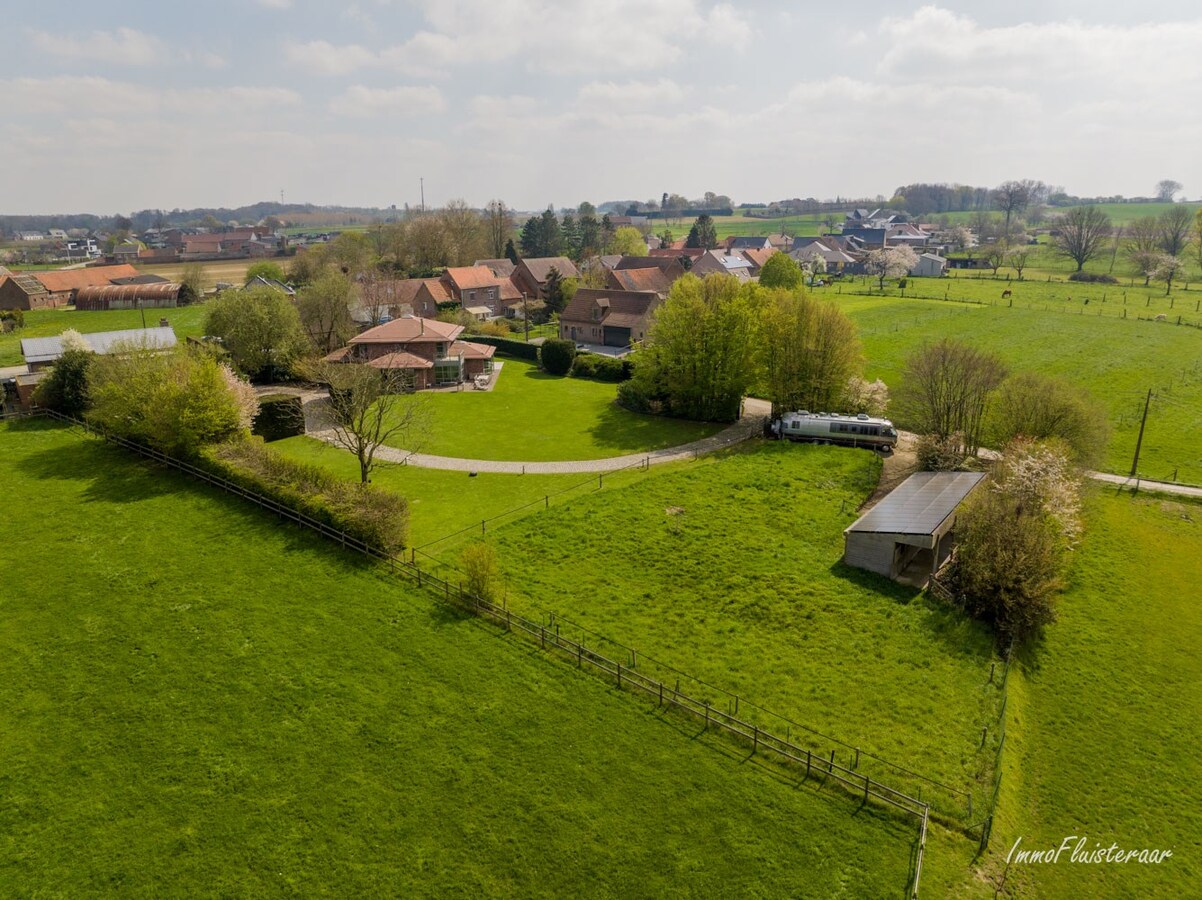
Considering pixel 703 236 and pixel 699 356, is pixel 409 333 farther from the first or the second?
pixel 703 236

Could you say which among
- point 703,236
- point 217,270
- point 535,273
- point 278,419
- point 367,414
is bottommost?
point 278,419

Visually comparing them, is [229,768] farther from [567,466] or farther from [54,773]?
[567,466]

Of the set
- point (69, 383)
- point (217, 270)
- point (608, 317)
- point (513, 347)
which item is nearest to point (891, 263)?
point (608, 317)

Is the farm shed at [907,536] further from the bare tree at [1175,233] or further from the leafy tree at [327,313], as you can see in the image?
the bare tree at [1175,233]

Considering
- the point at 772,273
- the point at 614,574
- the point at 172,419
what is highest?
the point at 772,273

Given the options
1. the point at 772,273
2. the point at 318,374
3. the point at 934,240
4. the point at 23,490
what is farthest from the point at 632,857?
the point at 934,240

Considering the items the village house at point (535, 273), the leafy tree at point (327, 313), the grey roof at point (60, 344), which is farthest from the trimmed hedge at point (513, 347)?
the grey roof at point (60, 344)

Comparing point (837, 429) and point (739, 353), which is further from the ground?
point (739, 353)
